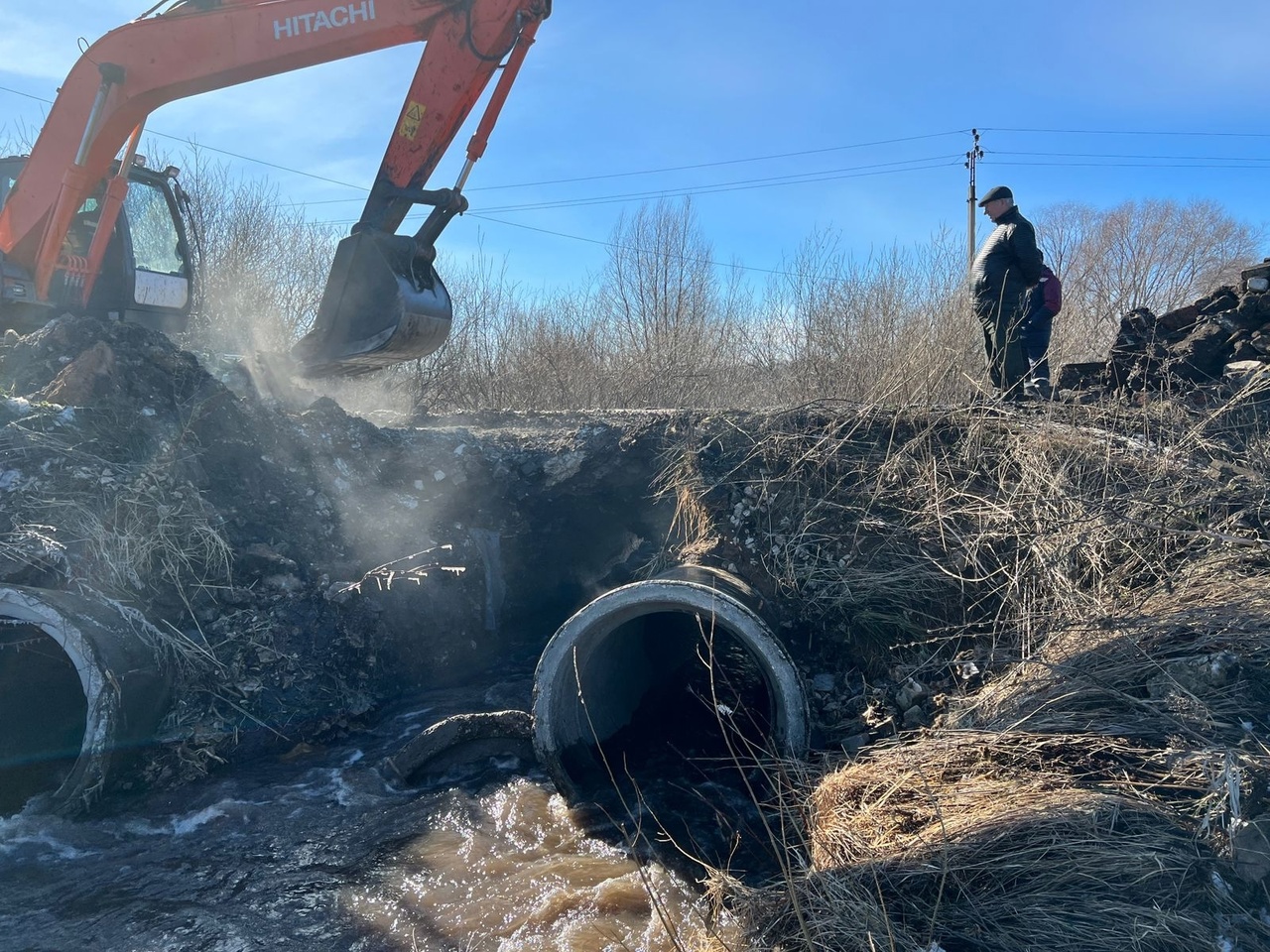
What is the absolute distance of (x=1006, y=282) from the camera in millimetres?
6789

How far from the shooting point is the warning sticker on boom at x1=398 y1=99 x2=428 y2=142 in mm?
6340

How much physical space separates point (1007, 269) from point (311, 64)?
18.0 feet

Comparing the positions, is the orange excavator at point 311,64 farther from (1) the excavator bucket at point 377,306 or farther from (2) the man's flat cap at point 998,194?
(2) the man's flat cap at point 998,194

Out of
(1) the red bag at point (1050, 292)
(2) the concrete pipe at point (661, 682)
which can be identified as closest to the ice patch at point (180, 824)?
(2) the concrete pipe at point (661, 682)

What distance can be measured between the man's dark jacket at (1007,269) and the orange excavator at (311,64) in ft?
12.6

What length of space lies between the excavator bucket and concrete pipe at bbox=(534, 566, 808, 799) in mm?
2652

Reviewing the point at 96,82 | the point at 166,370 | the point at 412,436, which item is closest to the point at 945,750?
the point at 412,436

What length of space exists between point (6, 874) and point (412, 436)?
14.2ft

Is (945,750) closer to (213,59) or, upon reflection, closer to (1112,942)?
(1112,942)

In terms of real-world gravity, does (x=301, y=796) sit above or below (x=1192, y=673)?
below

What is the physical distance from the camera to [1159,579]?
173 inches

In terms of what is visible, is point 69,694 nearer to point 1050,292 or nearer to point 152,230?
point 152,230

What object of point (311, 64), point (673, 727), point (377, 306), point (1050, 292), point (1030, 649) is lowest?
point (673, 727)

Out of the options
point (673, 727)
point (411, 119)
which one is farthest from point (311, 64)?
point (673, 727)
